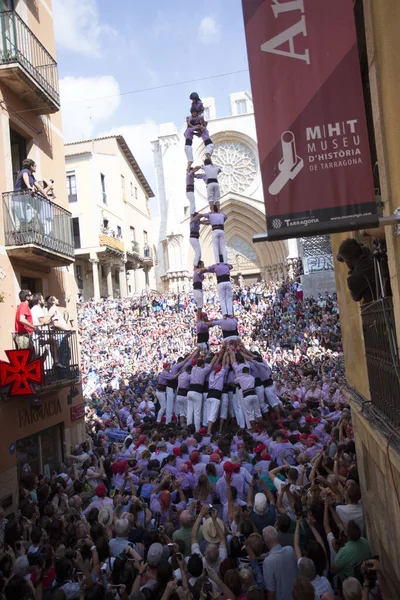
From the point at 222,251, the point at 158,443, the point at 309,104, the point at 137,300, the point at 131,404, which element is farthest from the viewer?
the point at 137,300

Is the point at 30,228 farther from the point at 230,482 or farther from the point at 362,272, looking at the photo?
the point at 362,272

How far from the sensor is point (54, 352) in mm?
11320

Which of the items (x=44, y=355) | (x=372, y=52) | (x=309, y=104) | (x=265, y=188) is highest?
(x=372, y=52)

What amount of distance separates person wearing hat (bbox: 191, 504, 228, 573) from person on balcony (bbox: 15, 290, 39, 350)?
18.4ft

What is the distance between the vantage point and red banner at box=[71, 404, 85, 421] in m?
12.8

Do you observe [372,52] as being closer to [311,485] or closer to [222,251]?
[311,485]

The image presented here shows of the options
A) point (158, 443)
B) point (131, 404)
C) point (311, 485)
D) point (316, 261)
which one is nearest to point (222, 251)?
point (131, 404)

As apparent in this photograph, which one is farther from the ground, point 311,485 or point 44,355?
point 44,355

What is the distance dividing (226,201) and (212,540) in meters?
37.5

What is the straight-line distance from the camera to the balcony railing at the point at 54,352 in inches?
412

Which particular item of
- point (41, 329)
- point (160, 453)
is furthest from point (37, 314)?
point (160, 453)

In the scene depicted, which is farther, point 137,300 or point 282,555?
point 137,300

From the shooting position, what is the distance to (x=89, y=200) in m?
36.0

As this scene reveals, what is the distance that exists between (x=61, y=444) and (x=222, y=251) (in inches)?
249
